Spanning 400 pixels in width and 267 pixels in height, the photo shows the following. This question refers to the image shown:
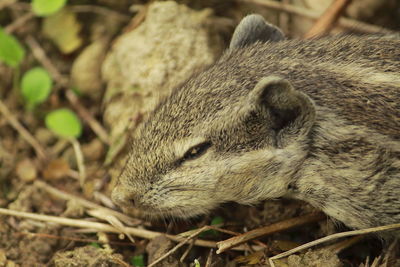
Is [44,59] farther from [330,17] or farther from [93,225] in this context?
[330,17]

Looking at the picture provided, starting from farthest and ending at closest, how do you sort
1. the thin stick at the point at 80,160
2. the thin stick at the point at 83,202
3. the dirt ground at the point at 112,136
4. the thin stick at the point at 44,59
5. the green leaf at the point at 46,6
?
the thin stick at the point at 44,59, the green leaf at the point at 46,6, the thin stick at the point at 80,160, the thin stick at the point at 83,202, the dirt ground at the point at 112,136

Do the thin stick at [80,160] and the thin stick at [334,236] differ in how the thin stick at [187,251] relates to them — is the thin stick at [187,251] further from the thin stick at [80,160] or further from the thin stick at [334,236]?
the thin stick at [80,160]

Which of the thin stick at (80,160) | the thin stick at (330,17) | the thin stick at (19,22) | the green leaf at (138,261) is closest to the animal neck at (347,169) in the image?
the green leaf at (138,261)

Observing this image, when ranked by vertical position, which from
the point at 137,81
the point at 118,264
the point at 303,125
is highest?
the point at 303,125

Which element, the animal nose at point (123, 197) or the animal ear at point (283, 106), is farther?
the animal nose at point (123, 197)

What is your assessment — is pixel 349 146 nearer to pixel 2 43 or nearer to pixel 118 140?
pixel 118 140

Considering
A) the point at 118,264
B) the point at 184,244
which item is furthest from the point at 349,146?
the point at 118,264

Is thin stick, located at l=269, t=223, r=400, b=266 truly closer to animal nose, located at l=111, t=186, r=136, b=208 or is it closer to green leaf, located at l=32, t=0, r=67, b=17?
animal nose, located at l=111, t=186, r=136, b=208
